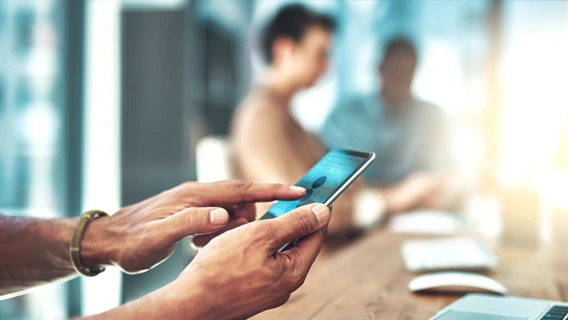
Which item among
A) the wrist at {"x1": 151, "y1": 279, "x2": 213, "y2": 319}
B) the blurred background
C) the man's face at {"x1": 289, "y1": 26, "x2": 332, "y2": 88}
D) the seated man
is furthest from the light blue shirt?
the wrist at {"x1": 151, "y1": 279, "x2": 213, "y2": 319}

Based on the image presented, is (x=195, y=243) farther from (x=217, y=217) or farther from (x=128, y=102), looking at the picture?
(x=128, y=102)

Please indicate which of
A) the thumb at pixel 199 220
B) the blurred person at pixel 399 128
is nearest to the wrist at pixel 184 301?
the thumb at pixel 199 220

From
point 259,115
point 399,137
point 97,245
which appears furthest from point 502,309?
point 399,137

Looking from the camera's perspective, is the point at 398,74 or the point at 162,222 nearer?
the point at 162,222

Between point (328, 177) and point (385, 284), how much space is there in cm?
32

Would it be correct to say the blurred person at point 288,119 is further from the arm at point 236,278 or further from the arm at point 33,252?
the arm at point 236,278

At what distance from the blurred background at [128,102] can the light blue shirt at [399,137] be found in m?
0.26

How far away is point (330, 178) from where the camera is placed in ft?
2.73

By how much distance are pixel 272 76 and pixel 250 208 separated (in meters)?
1.40

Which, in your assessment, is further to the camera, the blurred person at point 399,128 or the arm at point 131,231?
the blurred person at point 399,128

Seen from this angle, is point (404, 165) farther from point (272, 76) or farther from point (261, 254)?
point (261, 254)

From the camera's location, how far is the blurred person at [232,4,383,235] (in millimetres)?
2004

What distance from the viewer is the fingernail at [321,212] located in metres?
0.71

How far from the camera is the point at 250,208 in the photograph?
0.98 metres
